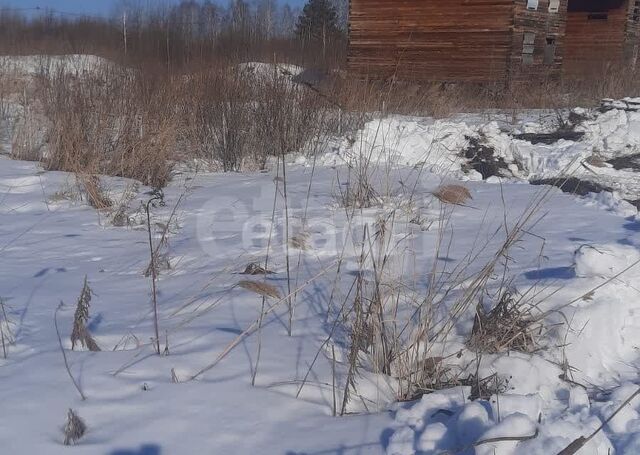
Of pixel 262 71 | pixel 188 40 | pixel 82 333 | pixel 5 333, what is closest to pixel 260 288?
pixel 82 333

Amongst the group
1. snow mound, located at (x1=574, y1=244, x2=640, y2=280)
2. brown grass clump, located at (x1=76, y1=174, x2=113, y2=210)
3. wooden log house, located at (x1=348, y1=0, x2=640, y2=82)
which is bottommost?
brown grass clump, located at (x1=76, y1=174, x2=113, y2=210)

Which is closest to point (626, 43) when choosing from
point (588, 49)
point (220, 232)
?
point (588, 49)

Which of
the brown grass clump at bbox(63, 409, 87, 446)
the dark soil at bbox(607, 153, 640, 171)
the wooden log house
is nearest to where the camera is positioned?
the brown grass clump at bbox(63, 409, 87, 446)

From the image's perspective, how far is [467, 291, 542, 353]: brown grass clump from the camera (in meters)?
2.30

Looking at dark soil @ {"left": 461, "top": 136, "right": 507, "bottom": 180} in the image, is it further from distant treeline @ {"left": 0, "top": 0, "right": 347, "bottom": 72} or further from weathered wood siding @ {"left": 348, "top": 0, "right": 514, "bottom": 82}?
weathered wood siding @ {"left": 348, "top": 0, "right": 514, "bottom": 82}

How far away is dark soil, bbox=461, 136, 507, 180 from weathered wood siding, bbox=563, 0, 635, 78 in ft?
41.3

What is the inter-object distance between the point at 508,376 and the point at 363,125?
215 inches

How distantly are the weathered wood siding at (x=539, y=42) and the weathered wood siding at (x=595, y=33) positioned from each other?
198 centimetres

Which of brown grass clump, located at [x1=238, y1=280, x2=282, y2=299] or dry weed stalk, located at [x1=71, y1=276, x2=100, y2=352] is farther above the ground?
dry weed stalk, located at [x1=71, y1=276, x2=100, y2=352]

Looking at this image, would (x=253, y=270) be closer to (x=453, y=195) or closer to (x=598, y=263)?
(x=598, y=263)

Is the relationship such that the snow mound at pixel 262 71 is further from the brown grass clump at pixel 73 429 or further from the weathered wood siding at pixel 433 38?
the weathered wood siding at pixel 433 38

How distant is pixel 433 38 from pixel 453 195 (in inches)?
415

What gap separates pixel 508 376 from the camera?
221cm

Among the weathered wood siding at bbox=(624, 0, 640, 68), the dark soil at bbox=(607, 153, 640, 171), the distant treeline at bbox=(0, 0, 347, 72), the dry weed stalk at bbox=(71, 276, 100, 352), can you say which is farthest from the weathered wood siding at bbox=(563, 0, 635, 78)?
the dry weed stalk at bbox=(71, 276, 100, 352)
